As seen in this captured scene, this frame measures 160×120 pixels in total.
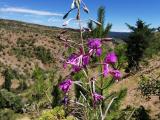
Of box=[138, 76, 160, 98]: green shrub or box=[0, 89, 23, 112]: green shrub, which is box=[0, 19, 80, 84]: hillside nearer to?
box=[0, 89, 23, 112]: green shrub

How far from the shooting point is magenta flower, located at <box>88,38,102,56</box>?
141 inches

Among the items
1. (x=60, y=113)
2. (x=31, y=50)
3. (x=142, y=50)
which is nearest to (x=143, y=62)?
(x=142, y=50)

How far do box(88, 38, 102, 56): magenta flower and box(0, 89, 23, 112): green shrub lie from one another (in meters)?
48.6

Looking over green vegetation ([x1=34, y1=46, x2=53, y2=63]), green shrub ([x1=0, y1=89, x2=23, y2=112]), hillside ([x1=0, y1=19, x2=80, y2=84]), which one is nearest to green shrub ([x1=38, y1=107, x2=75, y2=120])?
green shrub ([x1=0, y1=89, x2=23, y2=112])

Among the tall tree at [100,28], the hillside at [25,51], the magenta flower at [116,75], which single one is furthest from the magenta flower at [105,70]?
the hillside at [25,51]

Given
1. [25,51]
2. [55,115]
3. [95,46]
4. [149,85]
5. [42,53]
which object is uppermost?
[95,46]

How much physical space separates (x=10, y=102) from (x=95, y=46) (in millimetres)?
51282

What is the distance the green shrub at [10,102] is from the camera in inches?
2035

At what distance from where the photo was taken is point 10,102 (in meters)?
53.4

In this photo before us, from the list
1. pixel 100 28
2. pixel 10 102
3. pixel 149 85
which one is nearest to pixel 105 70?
pixel 100 28

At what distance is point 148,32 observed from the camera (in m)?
39.0

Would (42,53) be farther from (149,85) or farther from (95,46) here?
(95,46)

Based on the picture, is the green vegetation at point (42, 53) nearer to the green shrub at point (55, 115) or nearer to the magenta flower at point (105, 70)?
the green shrub at point (55, 115)

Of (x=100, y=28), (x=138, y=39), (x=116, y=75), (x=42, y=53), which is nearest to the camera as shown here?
(x=116, y=75)
